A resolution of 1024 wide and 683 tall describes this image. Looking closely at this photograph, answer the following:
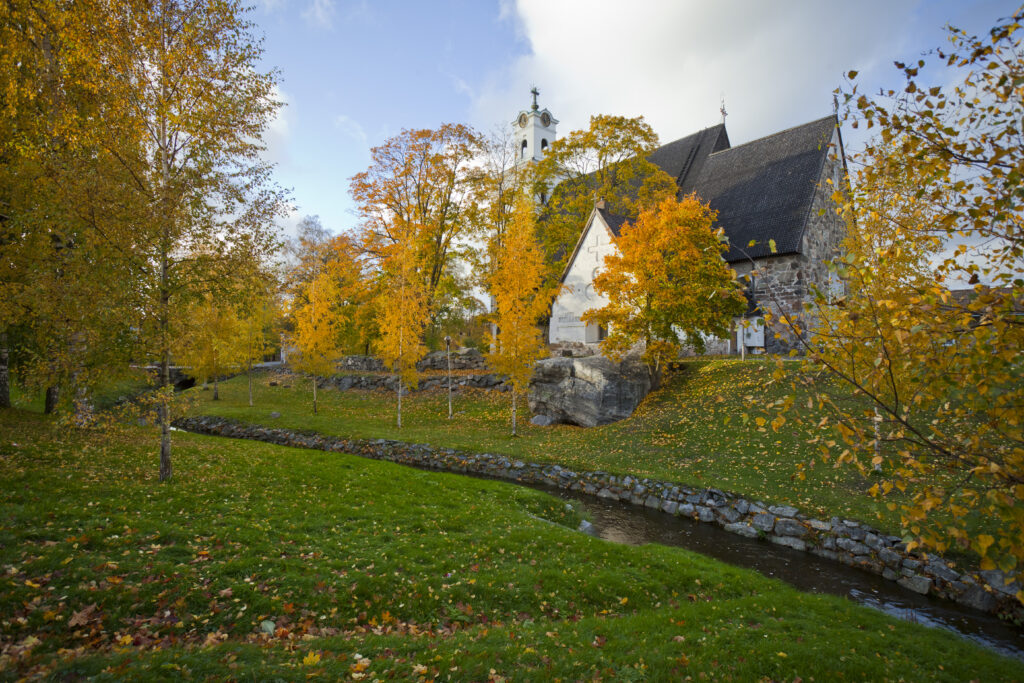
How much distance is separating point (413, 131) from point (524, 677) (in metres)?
33.4

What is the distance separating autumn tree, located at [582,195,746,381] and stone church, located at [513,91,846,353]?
4.30 meters

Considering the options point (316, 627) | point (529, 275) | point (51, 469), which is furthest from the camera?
point (529, 275)

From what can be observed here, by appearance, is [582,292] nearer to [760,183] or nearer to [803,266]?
[803,266]

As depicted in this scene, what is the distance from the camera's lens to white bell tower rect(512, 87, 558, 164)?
53.6 metres

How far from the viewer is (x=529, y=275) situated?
868 inches

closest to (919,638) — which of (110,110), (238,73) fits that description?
(238,73)

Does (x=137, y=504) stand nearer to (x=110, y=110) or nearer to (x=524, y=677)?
(x=524, y=677)

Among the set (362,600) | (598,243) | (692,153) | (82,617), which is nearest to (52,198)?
(82,617)

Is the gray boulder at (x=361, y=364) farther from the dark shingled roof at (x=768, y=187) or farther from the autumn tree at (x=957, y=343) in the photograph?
the autumn tree at (x=957, y=343)

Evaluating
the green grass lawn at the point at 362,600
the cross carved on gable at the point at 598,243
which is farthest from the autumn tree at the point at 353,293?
the green grass lawn at the point at 362,600

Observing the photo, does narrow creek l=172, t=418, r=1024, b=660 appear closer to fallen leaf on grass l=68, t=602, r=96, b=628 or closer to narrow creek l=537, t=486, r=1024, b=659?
narrow creek l=537, t=486, r=1024, b=659

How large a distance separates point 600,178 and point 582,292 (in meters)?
Result: 8.33

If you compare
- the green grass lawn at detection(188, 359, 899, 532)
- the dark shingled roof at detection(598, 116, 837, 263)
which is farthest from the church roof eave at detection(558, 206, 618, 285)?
the green grass lawn at detection(188, 359, 899, 532)

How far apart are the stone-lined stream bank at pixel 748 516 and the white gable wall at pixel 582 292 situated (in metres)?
14.0
